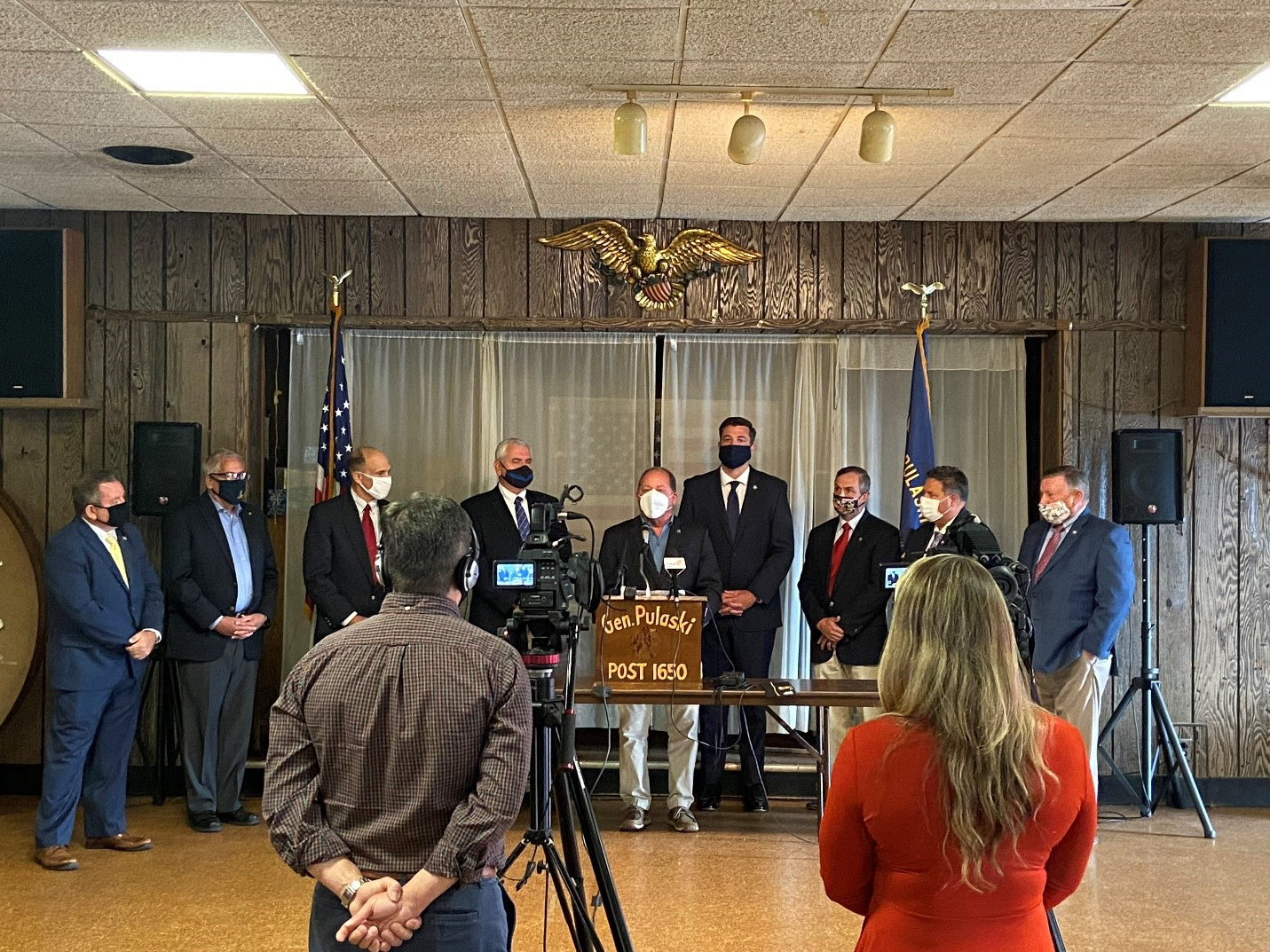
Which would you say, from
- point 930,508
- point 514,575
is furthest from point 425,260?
point 514,575

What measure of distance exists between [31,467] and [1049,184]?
4768 millimetres

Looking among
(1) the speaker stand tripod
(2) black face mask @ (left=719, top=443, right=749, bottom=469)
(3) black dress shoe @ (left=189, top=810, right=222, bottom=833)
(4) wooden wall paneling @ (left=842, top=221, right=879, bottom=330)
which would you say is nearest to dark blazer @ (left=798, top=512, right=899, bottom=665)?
(2) black face mask @ (left=719, top=443, right=749, bottom=469)

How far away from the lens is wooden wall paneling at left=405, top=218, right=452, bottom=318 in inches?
247

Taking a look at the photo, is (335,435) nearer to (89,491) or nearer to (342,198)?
(342,198)

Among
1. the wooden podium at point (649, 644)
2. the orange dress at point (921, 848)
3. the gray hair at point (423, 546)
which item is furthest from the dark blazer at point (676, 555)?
the orange dress at point (921, 848)

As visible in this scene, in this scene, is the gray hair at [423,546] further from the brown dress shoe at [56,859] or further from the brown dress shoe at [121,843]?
the brown dress shoe at [121,843]

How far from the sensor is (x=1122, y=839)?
5.51 metres

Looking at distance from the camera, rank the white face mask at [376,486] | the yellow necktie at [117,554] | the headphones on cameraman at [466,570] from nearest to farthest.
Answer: the headphones on cameraman at [466,570] → the yellow necktie at [117,554] → the white face mask at [376,486]

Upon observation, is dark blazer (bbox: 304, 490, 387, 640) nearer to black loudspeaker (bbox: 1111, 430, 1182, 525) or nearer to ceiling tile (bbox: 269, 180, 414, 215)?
ceiling tile (bbox: 269, 180, 414, 215)

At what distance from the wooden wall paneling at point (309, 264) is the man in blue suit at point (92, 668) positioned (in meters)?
1.39

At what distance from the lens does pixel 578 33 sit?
354 centimetres

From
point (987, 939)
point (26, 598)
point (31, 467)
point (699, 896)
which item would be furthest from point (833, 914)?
point (31, 467)

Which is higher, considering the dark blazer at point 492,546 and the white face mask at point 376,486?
the white face mask at point 376,486

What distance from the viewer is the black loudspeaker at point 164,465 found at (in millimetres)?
5965
